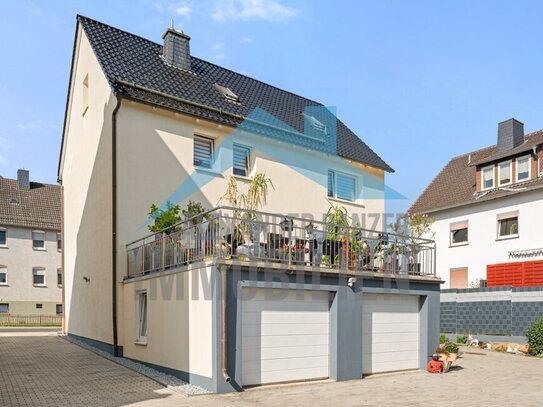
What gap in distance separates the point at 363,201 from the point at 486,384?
31.9 feet

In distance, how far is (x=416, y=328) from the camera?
1241 cm

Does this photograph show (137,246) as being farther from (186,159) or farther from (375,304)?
(375,304)

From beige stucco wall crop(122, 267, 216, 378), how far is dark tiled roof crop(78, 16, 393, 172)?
18.1 ft

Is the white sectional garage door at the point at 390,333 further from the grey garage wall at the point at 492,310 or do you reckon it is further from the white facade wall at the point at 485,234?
the white facade wall at the point at 485,234

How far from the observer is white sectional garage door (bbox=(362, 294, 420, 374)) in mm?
11266

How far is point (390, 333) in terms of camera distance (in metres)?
11.8

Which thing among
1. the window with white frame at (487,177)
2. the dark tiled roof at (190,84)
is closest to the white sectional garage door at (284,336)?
the dark tiled roof at (190,84)

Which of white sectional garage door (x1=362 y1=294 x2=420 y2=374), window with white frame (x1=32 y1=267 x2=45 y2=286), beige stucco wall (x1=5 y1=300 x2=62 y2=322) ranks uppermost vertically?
white sectional garage door (x1=362 y1=294 x2=420 y2=374)

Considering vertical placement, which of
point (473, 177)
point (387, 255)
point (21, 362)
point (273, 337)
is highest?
point (473, 177)

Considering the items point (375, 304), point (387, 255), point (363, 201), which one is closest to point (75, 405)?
point (375, 304)

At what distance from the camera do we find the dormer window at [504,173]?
2420 centimetres

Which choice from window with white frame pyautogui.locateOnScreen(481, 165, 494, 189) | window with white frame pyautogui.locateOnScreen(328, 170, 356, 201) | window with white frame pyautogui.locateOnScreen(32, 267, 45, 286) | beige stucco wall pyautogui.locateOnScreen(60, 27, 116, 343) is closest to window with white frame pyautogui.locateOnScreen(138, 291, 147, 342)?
beige stucco wall pyautogui.locateOnScreen(60, 27, 116, 343)

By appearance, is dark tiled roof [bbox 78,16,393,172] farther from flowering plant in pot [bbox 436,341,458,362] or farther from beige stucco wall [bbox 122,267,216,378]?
flowering plant in pot [bbox 436,341,458,362]

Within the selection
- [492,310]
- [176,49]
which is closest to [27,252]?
[176,49]
